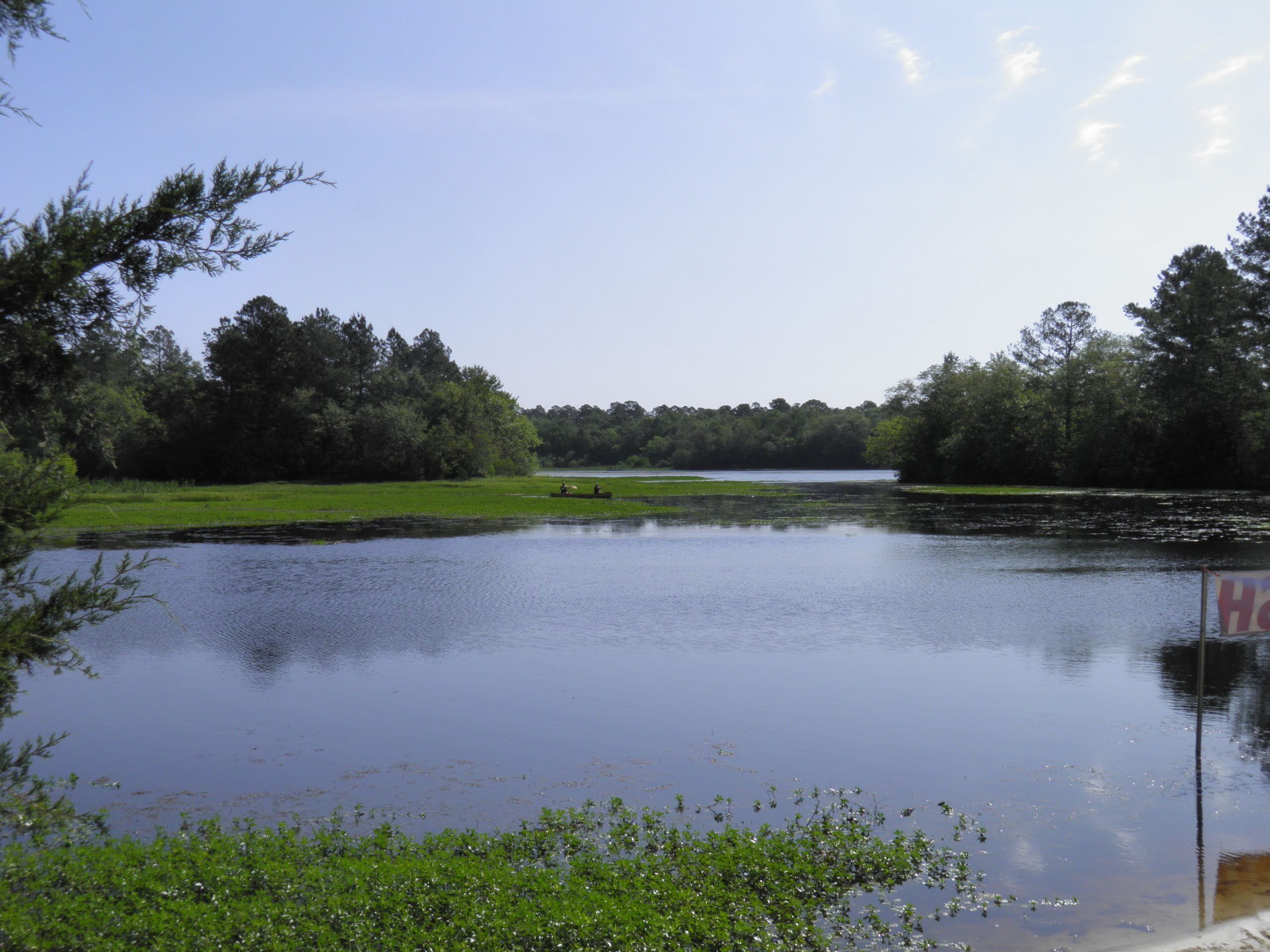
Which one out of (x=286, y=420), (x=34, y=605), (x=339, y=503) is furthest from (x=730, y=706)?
(x=286, y=420)

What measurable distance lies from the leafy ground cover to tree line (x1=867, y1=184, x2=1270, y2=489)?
1003 inches

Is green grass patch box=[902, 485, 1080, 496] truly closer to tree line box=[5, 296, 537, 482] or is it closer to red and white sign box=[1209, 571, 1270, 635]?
tree line box=[5, 296, 537, 482]

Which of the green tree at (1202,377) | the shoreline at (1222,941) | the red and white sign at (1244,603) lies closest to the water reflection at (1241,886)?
the shoreline at (1222,941)

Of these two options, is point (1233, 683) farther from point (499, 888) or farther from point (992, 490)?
point (992, 490)

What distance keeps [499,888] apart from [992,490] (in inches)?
3028

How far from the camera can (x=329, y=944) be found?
5.59 meters

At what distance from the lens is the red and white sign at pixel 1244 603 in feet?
30.8

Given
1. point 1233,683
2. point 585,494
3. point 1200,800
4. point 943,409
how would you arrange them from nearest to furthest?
point 1200,800, point 1233,683, point 585,494, point 943,409

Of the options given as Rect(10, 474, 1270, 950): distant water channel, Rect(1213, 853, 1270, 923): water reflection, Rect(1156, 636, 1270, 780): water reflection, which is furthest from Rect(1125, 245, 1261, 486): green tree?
Rect(1213, 853, 1270, 923): water reflection

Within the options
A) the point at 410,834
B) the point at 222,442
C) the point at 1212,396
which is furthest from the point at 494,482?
the point at 410,834

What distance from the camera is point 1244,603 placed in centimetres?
944

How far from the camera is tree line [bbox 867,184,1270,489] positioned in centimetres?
6147

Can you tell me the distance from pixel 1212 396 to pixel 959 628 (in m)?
60.8

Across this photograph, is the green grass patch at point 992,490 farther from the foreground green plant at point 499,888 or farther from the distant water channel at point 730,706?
the foreground green plant at point 499,888
